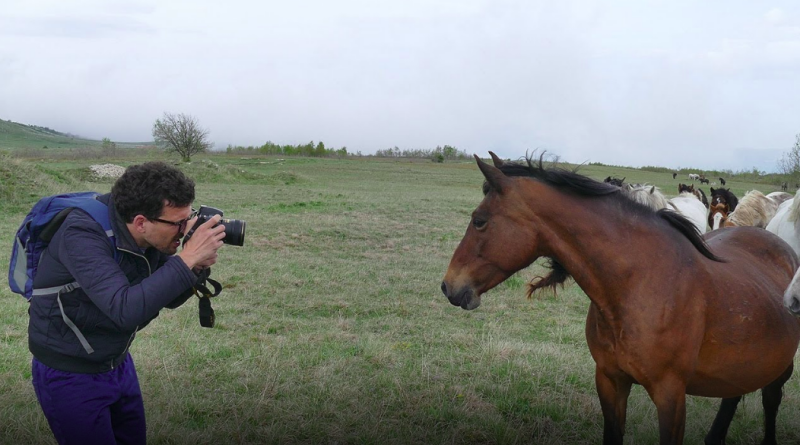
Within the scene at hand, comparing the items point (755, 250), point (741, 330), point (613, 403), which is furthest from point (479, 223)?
point (755, 250)

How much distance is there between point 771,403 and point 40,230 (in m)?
4.86

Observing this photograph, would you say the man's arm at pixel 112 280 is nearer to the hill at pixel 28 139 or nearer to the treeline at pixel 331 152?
the treeline at pixel 331 152

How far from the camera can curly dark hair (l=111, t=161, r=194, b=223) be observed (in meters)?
2.51

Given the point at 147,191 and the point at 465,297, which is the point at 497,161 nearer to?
the point at 465,297

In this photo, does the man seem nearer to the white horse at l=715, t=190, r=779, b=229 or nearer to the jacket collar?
the jacket collar

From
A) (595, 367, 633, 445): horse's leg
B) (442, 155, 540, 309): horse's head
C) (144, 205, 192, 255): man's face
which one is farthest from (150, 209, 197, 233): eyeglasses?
(595, 367, 633, 445): horse's leg

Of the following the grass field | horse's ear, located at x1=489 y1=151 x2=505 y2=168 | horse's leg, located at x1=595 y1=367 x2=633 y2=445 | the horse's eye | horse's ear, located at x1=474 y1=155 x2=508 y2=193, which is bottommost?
the grass field

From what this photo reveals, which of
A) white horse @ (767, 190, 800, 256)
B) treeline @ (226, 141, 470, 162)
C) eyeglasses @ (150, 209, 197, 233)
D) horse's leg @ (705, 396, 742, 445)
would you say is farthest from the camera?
treeline @ (226, 141, 470, 162)

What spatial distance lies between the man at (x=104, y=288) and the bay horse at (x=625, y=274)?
1.42m

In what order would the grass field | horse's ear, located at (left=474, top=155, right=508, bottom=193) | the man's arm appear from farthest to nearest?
the grass field, horse's ear, located at (left=474, top=155, right=508, bottom=193), the man's arm

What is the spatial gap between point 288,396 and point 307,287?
14.7ft

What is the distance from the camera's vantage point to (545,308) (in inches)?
316

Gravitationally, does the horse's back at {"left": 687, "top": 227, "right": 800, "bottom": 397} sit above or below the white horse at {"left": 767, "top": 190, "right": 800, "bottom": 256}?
below

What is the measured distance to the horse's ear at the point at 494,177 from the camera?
2.94 meters
